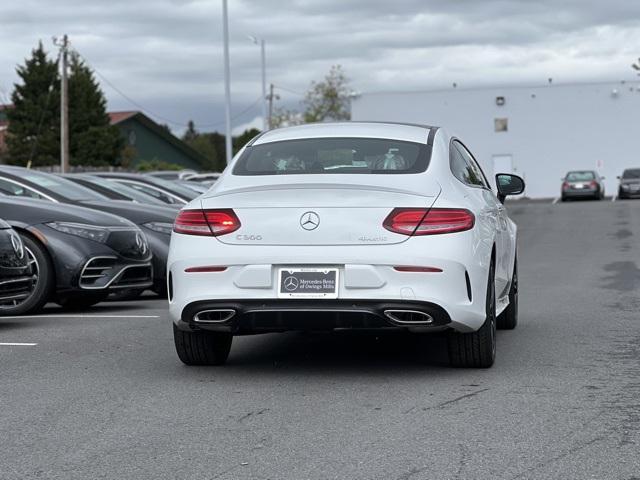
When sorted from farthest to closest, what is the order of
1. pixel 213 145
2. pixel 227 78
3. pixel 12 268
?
pixel 213 145 → pixel 227 78 → pixel 12 268

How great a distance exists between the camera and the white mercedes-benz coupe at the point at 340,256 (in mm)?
6590

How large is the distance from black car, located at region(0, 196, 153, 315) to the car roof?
3.33 meters

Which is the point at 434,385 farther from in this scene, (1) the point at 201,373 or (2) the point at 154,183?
(2) the point at 154,183

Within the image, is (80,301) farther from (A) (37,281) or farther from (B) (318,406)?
(B) (318,406)

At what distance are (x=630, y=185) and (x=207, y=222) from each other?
50004 mm

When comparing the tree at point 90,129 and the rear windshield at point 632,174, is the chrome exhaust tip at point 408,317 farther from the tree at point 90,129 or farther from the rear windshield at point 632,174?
the tree at point 90,129

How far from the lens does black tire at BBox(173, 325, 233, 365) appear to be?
7406 mm

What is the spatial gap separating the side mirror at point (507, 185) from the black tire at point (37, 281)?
4.12 meters

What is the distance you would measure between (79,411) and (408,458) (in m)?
1.97

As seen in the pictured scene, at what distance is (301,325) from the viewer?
6703mm

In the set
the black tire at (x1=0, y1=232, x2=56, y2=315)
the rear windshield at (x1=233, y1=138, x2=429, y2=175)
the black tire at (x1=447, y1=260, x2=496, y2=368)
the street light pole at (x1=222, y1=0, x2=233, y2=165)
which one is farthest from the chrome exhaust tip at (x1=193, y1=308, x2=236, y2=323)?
the street light pole at (x1=222, y1=0, x2=233, y2=165)

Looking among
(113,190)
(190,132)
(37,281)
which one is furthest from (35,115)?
(190,132)

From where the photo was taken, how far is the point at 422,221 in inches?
262

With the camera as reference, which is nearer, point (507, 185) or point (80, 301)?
point (507, 185)
